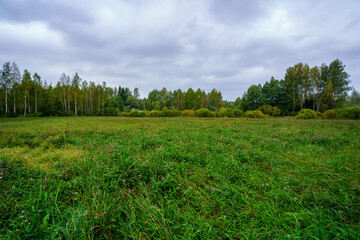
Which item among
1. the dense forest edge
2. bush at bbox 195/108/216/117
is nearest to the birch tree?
the dense forest edge

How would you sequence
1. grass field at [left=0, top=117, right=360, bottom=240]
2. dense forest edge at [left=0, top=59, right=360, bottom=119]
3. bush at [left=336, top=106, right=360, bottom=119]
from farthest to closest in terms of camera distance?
dense forest edge at [left=0, top=59, right=360, bottom=119]
bush at [left=336, top=106, right=360, bottom=119]
grass field at [left=0, top=117, right=360, bottom=240]

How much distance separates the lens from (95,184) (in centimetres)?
260

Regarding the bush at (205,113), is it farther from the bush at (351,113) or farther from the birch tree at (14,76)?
the birch tree at (14,76)

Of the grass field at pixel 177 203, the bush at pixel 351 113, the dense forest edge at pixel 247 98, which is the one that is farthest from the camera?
the dense forest edge at pixel 247 98

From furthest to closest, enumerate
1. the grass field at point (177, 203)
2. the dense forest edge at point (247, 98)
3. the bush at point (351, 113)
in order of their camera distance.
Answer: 1. the dense forest edge at point (247, 98)
2. the bush at point (351, 113)
3. the grass field at point (177, 203)

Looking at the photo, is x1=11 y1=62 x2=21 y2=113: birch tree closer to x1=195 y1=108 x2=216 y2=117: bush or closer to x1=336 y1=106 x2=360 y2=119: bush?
x1=195 y1=108 x2=216 y2=117: bush

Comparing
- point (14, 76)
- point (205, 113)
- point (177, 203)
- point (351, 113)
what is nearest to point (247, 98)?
point (205, 113)

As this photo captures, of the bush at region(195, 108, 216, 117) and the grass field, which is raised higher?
the bush at region(195, 108, 216, 117)

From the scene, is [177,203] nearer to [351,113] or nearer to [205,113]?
[205,113]

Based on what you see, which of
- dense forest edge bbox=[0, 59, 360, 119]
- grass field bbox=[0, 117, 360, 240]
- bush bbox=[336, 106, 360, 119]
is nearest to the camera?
grass field bbox=[0, 117, 360, 240]

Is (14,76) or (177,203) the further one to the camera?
(14,76)

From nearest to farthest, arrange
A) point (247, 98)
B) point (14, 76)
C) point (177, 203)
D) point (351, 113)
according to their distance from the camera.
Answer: point (177, 203) < point (351, 113) < point (14, 76) < point (247, 98)

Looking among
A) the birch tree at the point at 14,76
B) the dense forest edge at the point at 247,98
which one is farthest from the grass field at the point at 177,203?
the birch tree at the point at 14,76

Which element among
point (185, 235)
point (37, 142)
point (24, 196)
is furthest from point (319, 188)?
point (37, 142)
